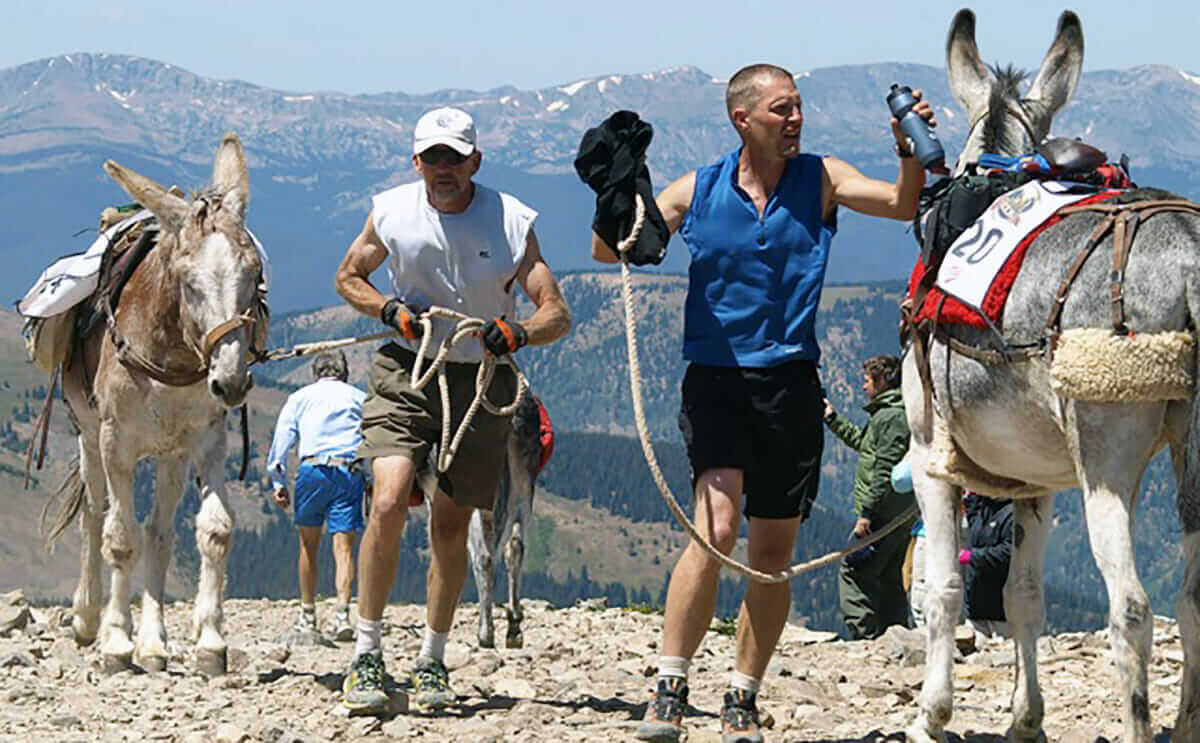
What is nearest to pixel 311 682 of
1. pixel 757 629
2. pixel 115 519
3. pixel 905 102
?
pixel 115 519

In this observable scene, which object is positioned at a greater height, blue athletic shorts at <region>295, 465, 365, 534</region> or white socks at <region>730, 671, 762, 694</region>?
white socks at <region>730, 671, 762, 694</region>

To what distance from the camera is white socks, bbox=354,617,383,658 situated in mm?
8367

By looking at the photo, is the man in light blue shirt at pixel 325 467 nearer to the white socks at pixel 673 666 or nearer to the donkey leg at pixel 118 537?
the donkey leg at pixel 118 537

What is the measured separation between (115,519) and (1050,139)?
617 centimetres

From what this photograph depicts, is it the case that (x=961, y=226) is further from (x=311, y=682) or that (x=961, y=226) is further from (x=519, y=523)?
(x=519, y=523)

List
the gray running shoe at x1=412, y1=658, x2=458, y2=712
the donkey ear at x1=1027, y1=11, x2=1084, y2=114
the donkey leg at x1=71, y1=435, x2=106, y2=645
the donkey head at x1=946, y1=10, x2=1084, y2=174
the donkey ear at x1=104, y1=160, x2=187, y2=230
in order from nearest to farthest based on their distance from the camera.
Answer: the donkey head at x1=946, y1=10, x2=1084, y2=174, the donkey ear at x1=1027, y1=11, x2=1084, y2=114, the gray running shoe at x1=412, y1=658, x2=458, y2=712, the donkey ear at x1=104, y1=160, x2=187, y2=230, the donkey leg at x1=71, y1=435, x2=106, y2=645

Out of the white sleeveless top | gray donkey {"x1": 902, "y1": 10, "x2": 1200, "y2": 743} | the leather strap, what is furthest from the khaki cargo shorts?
the leather strap

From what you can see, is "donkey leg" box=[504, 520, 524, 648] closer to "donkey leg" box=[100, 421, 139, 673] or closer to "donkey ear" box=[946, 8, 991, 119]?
"donkey leg" box=[100, 421, 139, 673]

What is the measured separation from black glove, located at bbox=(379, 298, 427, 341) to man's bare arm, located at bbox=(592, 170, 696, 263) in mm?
1142

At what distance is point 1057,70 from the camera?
25.8 ft

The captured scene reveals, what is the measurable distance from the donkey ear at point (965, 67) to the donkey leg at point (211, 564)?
194 inches

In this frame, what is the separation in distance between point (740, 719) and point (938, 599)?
3.31 feet

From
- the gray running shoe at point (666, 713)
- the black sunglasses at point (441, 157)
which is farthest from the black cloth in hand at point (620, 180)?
the gray running shoe at point (666, 713)

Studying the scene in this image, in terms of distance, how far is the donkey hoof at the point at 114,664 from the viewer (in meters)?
10.2
